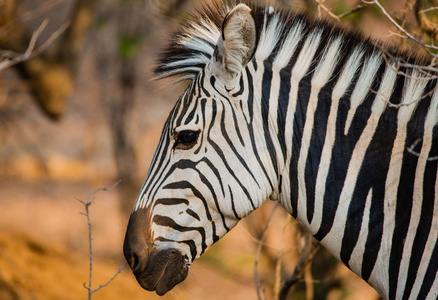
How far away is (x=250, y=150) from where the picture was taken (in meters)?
2.65

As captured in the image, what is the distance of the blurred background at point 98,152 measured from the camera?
5.12 meters

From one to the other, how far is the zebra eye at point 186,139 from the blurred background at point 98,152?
0.65 m

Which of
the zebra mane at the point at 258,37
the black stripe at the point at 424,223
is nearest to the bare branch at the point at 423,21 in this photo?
the zebra mane at the point at 258,37

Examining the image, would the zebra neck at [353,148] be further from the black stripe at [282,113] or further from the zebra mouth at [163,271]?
the zebra mouth at [163,271]

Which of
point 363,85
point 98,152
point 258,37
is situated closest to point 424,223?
point 363,85

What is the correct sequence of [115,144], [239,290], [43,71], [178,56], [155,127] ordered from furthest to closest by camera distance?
[155,127], [239,290], [115,144], [43,71], [178,56]

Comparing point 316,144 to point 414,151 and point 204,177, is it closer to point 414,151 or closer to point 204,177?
point 414,151

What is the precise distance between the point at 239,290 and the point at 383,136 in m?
8.83

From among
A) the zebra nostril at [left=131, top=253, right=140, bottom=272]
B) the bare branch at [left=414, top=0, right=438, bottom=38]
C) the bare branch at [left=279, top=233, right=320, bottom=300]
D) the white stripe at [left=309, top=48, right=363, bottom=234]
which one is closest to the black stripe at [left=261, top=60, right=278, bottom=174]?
the white stripe at [left=309, top=48, right=363, bottom=234]

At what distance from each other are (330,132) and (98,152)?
12.6 metres

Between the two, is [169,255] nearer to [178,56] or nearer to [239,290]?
[178,56]

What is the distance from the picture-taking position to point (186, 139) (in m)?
2.66

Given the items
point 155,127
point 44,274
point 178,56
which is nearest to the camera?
point 178,56

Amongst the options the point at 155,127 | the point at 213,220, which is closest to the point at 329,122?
the point at 213,220
